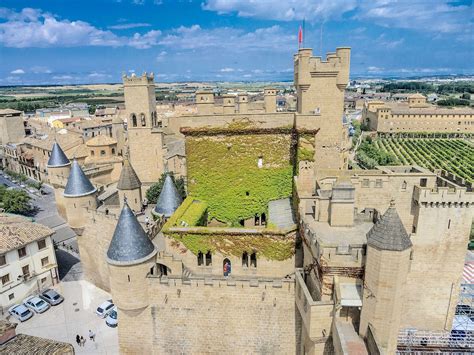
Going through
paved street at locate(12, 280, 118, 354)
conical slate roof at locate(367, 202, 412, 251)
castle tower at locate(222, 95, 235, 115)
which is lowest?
paved street at locate(12, 280, 118, 354)

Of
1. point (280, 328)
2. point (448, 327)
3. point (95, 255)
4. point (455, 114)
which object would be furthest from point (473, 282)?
point (455, 114)

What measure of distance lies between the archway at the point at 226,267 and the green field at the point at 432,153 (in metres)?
68.0

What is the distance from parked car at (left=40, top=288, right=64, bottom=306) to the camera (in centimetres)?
2895

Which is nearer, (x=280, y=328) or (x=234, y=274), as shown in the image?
(x=280, y=328)

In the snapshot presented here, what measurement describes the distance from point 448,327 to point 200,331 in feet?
56.4

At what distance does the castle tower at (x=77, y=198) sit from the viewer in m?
28.5

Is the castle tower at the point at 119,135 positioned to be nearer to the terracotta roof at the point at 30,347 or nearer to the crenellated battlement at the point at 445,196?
the terracotta roof at the point at 30,347

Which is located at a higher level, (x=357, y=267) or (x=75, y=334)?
(x=357, y=267)

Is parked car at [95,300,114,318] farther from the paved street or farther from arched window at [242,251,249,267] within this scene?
arched window at [242,251,249,267]

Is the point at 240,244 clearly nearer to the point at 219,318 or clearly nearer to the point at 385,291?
the point at 219,318

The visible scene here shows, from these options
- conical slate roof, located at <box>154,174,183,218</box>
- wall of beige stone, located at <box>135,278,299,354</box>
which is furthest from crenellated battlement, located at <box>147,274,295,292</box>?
conical slate roof, located at <box>154,174,183,218</box>

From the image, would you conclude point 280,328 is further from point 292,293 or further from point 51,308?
point 51,308

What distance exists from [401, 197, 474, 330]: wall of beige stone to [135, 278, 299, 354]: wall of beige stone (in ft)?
30.9

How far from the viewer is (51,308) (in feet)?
94.0
